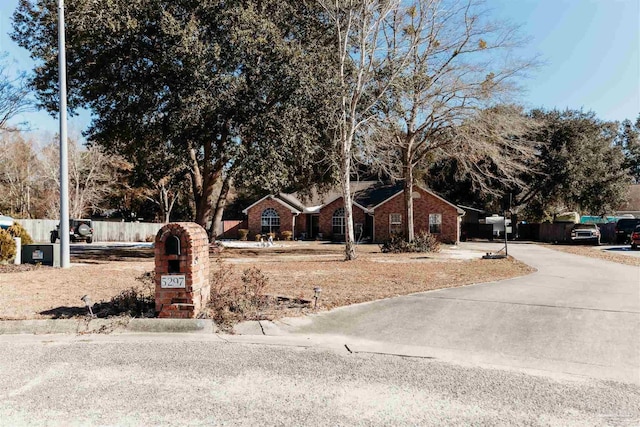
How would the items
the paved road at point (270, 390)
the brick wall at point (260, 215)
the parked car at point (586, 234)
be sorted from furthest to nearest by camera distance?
the brick wall at point (260, 215)
the parked car at point (586, 234)
the paved road at point (270, 390)

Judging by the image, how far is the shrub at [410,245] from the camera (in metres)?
24.2

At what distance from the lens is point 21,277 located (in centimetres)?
1053

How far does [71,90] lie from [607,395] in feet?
68.6

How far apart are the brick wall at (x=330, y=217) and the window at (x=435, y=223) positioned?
586cm

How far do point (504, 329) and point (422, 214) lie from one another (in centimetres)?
2917

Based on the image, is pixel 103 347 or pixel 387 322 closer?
pixel 103 347

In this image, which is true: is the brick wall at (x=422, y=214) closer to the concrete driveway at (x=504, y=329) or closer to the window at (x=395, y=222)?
the window at (x=395, y=222)

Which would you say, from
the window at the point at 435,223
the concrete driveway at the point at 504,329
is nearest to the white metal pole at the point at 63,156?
the concrete driveway at the point at 504,329

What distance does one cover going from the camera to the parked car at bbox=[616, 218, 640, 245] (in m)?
33.2

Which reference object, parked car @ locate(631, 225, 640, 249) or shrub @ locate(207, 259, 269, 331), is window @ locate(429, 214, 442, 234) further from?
shrub @ locate(207, 259, 269, 331)

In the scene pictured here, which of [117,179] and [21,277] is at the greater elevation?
[117,179]

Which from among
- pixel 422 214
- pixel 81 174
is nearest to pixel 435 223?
pixel 422 214

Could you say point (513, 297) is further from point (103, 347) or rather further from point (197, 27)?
point (197, 27)

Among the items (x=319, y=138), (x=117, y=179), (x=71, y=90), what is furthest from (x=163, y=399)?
(x=117, y=179)
